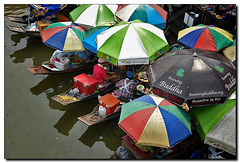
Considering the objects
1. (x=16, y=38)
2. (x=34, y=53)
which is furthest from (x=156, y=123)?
(x=16, y=38)

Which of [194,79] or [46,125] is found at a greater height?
[194,79]

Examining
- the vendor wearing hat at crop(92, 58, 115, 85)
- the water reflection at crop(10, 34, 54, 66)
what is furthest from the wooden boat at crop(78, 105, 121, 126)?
the water reflection at crop(10, 34, 54, 66)

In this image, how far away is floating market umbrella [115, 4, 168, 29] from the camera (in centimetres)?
1020

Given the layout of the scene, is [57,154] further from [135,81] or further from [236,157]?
[236,157]

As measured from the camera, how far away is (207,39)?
28.0 ft

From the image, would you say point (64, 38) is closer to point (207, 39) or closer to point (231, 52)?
point (207, 39)

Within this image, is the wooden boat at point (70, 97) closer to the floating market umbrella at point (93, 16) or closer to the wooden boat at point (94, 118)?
the wooden boat at point (94, 118)

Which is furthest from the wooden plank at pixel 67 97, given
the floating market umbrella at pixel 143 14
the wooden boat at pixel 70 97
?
the floating market umbrella at pixel 143 14

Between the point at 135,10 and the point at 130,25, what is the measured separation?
234cm

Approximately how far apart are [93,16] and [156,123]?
667cm

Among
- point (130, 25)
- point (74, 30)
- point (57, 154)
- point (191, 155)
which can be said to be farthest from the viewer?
point (74, 30)

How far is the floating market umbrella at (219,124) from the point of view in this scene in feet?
17.0

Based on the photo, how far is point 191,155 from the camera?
20.4ft

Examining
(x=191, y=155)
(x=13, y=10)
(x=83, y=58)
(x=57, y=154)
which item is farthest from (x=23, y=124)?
(x=13, y=10)
